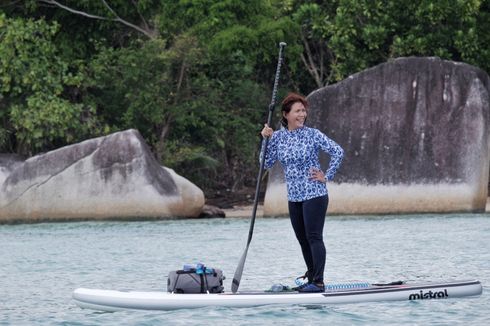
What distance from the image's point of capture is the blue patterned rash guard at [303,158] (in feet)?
39.1

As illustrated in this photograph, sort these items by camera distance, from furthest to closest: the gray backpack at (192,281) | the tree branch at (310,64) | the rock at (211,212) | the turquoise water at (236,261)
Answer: the tree branch at (310,64), the rock at (211,212), the gray backpack at (192,281), the turquoise water at (236,261)

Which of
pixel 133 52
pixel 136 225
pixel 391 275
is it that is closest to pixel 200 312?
pixel 391 275

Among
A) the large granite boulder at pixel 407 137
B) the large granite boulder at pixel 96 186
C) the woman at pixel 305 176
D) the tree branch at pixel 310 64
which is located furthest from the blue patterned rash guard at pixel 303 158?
the tree branch at pixel 310 64

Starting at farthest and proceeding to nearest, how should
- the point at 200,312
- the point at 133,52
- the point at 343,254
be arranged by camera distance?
the point at 133,52, the point at 343,254, the point at 200,312

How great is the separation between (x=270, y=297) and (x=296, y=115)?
1.58 m

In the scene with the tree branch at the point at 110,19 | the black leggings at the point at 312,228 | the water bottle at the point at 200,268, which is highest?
the tree branch at the point at 110,19

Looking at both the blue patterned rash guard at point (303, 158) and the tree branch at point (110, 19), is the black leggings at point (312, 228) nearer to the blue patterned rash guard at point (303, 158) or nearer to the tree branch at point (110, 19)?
the blue patterned rash guard at point (303, 158)

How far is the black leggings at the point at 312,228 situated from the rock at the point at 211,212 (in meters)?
14.9

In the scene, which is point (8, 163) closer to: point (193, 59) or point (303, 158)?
point (193, 59)

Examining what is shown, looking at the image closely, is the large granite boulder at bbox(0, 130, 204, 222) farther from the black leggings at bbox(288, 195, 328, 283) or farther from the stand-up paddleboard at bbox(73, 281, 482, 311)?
the black leggings at bbox(288, 195, 328, 283)

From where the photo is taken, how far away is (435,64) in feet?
85.4

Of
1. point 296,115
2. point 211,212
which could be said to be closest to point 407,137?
point 211,212

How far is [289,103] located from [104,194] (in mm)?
14204

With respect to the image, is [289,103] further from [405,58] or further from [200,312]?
[405,58]
